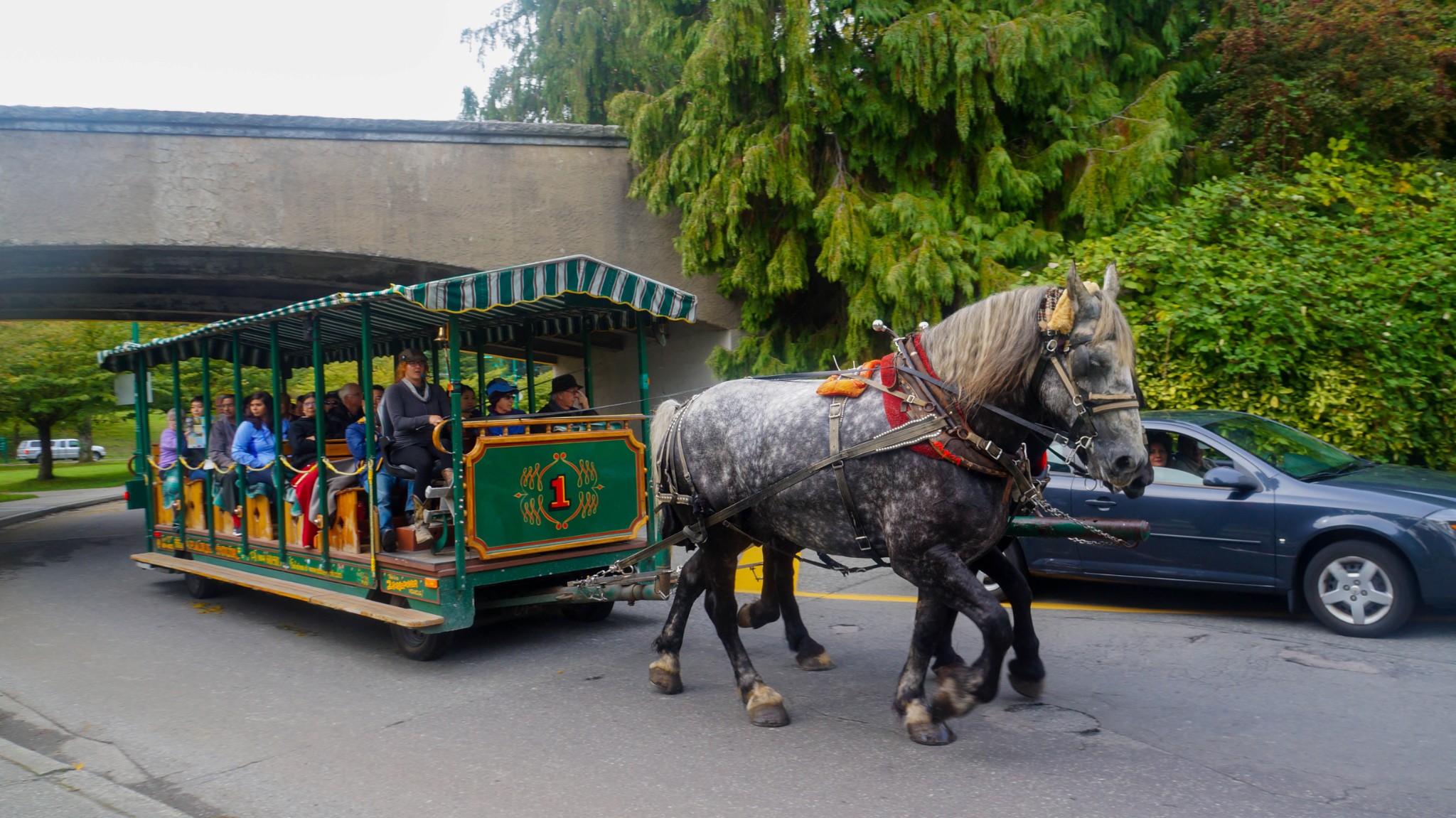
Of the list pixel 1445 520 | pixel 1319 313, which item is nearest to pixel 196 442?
pixel 1445 520

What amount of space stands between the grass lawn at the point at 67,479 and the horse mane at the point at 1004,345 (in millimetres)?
27958

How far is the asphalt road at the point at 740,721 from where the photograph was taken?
425 centimetres

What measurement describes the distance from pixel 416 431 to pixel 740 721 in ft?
10.8

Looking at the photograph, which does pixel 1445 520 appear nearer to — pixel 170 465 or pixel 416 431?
pixel 416 431

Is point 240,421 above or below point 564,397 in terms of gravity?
below

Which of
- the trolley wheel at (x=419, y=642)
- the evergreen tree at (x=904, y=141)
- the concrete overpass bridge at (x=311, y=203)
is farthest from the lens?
the concrete overpass bridge at (x=311, y=203)

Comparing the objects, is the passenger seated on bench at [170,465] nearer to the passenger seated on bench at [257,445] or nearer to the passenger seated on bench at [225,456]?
the passenger seated on bench at [225,456]

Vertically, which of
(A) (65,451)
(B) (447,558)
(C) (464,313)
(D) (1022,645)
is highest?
(C) (464,313)

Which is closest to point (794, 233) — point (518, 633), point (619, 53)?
point (518, 633)

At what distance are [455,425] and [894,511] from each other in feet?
10.1

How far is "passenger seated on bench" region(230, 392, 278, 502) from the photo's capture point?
8508 mm

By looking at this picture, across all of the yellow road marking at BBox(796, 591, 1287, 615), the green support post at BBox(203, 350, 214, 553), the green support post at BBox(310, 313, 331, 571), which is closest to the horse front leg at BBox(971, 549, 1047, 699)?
the yellow road marking at BBox(796, 591, 1287, 615)

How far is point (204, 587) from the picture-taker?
31.4ft

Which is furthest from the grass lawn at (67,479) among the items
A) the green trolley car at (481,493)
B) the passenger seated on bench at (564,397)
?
the passenger seated on bench at (564,397)
